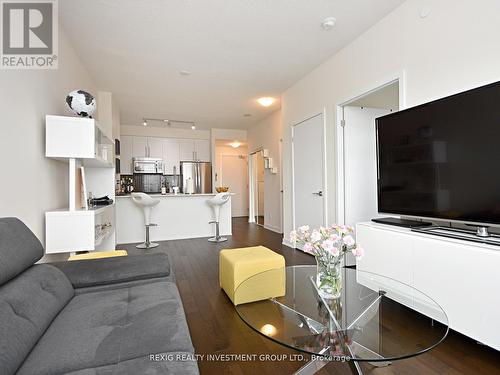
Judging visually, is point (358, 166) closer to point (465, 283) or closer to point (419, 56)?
point (419, 56)

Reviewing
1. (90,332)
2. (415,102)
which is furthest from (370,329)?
(415,102)

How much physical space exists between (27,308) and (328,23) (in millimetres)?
3184

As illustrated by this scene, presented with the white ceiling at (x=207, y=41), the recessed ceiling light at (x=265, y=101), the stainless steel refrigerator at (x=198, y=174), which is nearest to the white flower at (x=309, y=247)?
the white ceiling at (x=207, y=41)

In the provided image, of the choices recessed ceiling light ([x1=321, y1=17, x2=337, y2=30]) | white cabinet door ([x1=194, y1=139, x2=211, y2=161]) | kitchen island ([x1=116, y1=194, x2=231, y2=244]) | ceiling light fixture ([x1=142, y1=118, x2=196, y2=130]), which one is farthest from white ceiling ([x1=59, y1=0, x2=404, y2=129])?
white cabinet door ([x1=194, y1=139, x2=211, y2=161])

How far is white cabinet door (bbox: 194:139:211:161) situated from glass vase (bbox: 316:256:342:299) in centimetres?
654

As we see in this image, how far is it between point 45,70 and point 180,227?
3402mm

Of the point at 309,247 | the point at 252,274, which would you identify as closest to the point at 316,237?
the point at 309,247

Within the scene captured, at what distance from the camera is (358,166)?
3.32 m

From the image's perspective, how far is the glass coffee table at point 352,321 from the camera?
1.04 meters

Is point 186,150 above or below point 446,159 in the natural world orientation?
above

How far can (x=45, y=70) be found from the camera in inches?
92.8

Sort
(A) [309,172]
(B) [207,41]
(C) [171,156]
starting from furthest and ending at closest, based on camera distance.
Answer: (C) [171,156] → (A) [309,172] → (B) [207,41]

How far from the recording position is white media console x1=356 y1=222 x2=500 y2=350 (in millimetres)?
1455

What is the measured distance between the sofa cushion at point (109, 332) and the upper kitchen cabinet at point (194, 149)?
20.5 feet
